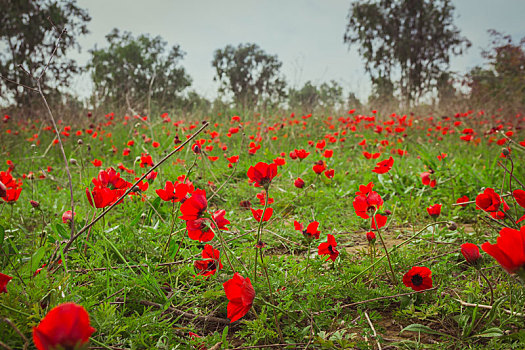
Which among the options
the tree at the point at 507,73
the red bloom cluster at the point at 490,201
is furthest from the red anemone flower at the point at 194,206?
the tree at the point at 507,73

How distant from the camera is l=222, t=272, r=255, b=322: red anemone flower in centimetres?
64

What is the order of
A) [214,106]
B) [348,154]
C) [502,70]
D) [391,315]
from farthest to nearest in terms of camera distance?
1. [502,70]
2. [214,106]
3. [348,154]
4. [391,315]

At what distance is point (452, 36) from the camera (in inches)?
755

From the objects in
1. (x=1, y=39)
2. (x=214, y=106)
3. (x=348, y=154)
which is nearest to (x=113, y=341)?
(x=348, y=154)

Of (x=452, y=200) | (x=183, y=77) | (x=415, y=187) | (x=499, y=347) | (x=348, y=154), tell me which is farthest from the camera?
(x=183, y=77)

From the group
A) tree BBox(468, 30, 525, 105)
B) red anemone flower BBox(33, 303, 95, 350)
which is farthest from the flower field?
tree BBox(468, 30, 525, 105)

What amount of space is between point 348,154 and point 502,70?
10.9 m

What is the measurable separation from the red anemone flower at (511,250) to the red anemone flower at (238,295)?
0.46 meters

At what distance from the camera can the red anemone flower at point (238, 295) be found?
639mm

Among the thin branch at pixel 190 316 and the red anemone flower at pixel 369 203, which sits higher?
the red anemone flower at pixel 369 203

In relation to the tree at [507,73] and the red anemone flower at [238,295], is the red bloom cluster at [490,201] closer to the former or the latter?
the red anemone flower at [238,295]

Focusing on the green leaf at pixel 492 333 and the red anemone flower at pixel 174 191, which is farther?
the red anemone flower at pixel 174 191

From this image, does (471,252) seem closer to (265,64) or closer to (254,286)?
(254,286)

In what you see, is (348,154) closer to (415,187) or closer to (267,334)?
(415,187)
